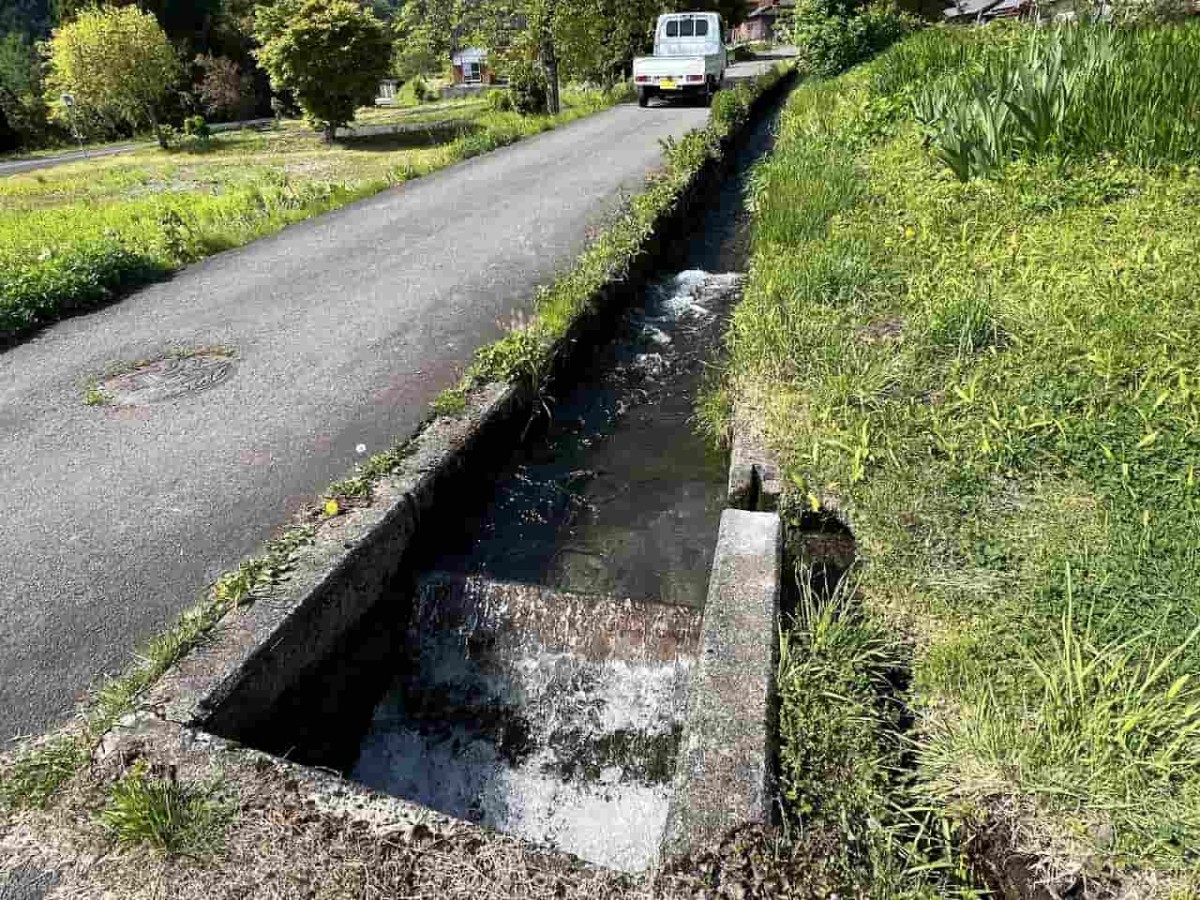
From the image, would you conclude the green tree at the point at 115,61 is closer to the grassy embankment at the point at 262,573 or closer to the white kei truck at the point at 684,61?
the white kei truck at the point at 684,61

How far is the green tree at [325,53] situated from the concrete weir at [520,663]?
23.0 m

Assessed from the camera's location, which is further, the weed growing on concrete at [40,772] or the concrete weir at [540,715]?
the concrete weir at [540,715]

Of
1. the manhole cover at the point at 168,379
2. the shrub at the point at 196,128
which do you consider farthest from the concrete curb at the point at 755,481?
the shrub at the point at 196,128

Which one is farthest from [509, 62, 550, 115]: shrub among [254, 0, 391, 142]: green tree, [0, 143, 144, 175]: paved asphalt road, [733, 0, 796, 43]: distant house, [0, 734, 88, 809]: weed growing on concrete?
[733, 0, 796, 43]: distant house

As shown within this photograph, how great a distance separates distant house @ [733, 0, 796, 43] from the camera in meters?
58.9

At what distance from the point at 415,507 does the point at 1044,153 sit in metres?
5.70

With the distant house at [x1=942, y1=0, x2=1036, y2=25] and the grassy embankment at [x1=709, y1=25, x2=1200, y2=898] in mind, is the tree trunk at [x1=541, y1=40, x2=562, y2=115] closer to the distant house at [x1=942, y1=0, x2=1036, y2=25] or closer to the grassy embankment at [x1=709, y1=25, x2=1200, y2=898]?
the grassy embankment at [x1=709, y1=25, x2=1200, y2=898]

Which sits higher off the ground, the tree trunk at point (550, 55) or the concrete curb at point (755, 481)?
the tree trunk at point (550, 55)

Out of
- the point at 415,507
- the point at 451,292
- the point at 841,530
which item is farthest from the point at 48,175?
the point at 841,530

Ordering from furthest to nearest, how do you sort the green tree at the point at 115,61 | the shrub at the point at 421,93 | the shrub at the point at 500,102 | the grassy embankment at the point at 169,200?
the shrub at the point at 421,93 < the green tree at the point at 115,61 < the shrub at the point at 500,102 < the grassy embankment at the point at 169,200

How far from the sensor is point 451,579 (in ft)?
11.0

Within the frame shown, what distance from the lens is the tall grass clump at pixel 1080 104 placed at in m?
5.41

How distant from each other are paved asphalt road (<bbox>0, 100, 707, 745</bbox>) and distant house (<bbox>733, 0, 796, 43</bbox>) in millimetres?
59737

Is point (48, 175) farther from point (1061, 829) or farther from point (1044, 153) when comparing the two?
point (1061, 829)
